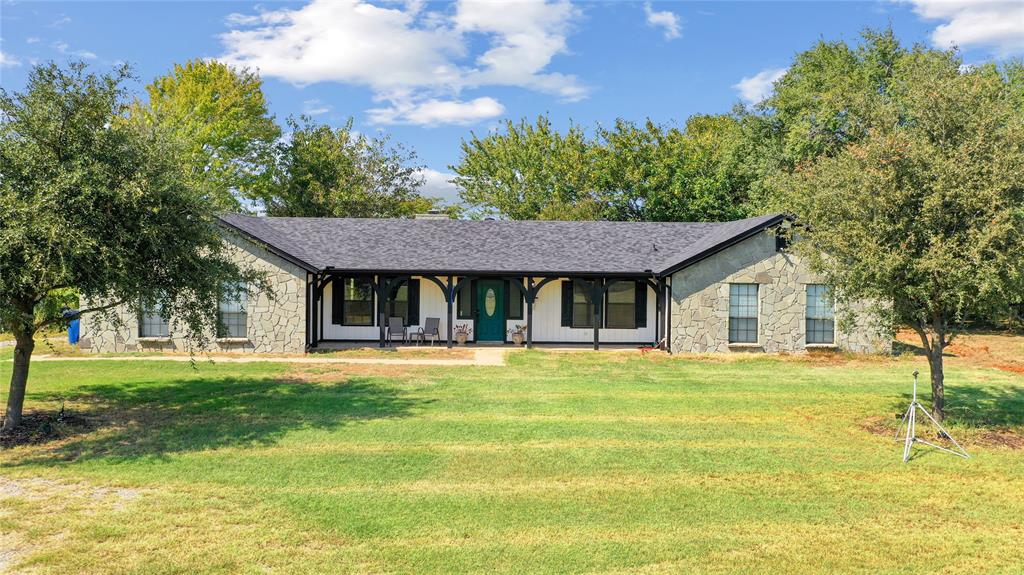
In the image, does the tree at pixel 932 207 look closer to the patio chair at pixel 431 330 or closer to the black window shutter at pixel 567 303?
the black window shutter at pixel 567 303

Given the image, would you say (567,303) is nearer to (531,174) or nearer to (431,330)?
(431,330)

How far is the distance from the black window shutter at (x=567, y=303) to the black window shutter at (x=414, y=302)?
16.3ft

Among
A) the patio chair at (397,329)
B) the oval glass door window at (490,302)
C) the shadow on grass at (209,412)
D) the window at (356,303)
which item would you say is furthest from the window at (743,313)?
the window at (356,303)

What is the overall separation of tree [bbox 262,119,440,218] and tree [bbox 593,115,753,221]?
13139mm

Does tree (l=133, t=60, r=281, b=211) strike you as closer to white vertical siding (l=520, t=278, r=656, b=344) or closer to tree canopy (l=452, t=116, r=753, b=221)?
tree canopy (l=452, t=116, r=753, b=221)

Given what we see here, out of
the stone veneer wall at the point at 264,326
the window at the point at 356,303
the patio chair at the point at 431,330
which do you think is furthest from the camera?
the window at the point at 356,303

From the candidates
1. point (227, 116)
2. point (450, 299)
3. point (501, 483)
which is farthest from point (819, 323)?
point (227, 116)

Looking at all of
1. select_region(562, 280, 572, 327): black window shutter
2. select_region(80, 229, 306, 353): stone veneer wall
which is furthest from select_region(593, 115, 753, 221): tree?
select_region(80, 229, 306, 353): stone veneer wall

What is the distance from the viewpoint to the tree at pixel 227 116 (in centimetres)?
3812

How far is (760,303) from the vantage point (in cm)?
1970

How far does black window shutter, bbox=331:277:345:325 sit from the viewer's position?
21.5 metres

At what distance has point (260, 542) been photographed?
6.19 metres

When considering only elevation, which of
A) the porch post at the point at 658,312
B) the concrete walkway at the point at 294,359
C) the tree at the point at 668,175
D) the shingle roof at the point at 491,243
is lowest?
the concrete walkway at the point at 294,359

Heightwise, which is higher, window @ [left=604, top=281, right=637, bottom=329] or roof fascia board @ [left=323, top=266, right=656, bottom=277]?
roof fascia board @ [left=323, top=266, right=656, bottom=277]
